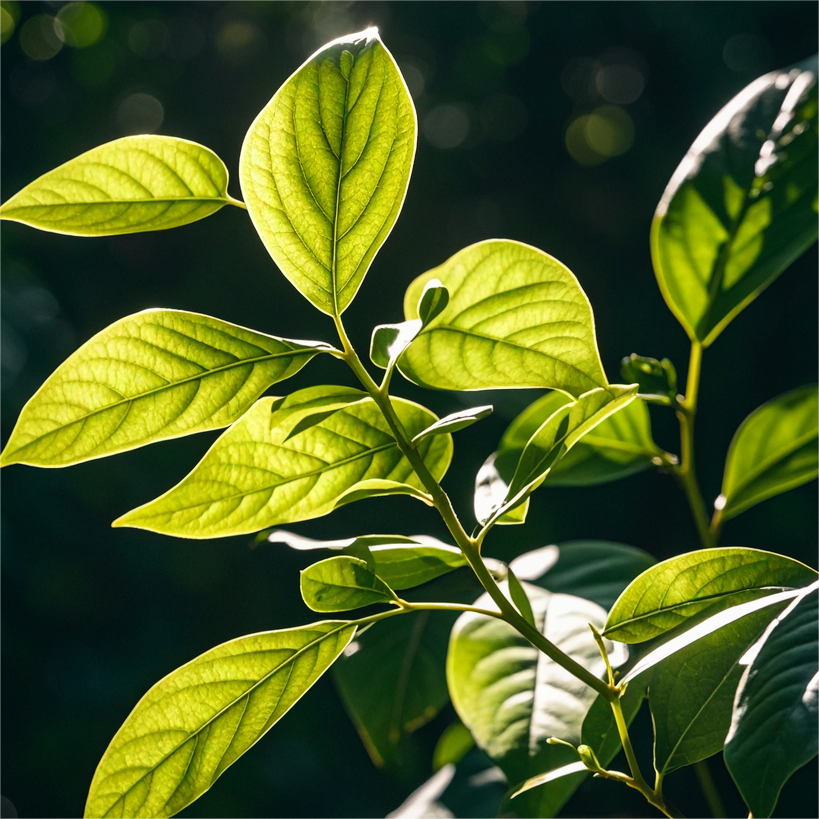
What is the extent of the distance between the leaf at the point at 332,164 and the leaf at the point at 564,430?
9 centimetres

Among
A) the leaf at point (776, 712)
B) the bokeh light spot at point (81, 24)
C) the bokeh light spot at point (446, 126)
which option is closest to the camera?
the leaf at point (776, 712)

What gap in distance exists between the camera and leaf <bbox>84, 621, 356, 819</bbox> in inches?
11.4

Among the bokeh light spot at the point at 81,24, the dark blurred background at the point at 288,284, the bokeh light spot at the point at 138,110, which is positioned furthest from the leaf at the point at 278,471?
the bokeh light spot at the point at 81,24

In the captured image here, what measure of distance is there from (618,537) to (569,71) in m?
1.11

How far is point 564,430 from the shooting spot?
0.99 ft

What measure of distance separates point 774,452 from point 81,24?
6.63ft

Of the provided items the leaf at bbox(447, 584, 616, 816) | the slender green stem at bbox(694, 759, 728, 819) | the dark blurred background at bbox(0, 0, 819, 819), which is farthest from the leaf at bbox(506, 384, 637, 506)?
the dark blurred background at bbox(0, 0, 819, 819)

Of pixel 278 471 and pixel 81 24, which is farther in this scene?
pixel 81 24

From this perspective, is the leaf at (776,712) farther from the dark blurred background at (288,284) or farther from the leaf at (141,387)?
the dark blurred background at (288,284)

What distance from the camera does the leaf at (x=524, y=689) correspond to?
1.18 ft

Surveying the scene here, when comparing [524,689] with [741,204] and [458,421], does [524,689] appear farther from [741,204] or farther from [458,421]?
[741,204]

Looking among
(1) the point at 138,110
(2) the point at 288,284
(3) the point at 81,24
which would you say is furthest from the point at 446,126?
(3) the point at 81,24

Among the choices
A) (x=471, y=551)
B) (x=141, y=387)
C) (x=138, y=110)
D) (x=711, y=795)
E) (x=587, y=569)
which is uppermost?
(x=138, y=110)

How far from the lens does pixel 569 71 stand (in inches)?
72.8
